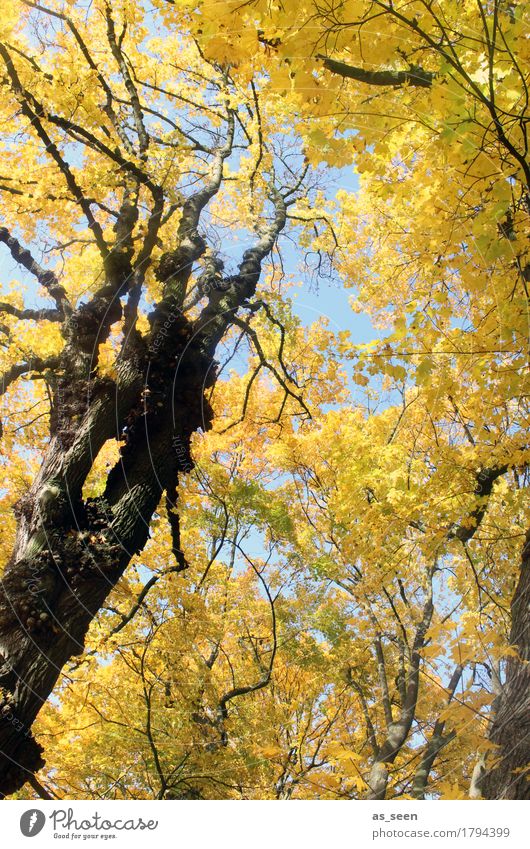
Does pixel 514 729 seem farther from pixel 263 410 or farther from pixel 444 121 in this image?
pixel 263 410

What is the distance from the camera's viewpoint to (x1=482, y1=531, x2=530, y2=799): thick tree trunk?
2592 mm

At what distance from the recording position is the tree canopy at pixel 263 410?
2619 mm

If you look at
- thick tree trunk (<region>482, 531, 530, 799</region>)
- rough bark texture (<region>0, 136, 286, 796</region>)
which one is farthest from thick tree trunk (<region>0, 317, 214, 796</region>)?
thick tree trunk (<region>482, 531, 530, 799</region>)

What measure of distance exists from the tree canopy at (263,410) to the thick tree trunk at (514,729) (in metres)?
0.02

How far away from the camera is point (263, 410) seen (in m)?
9.02

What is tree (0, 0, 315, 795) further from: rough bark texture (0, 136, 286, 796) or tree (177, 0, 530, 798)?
tree (177, 0, 530, 798)

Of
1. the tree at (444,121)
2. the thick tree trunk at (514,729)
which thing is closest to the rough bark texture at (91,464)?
the tree at (444,121)

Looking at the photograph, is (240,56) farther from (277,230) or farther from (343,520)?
(343,520)

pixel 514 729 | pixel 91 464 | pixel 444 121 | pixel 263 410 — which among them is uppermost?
pixel 263 410

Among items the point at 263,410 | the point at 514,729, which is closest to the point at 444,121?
the point at 514,729

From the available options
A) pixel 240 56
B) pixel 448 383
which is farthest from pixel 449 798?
pixel 240 56

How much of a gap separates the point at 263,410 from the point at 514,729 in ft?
21.8

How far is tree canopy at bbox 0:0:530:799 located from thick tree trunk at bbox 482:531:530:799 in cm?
2

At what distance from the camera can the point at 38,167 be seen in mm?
6035
